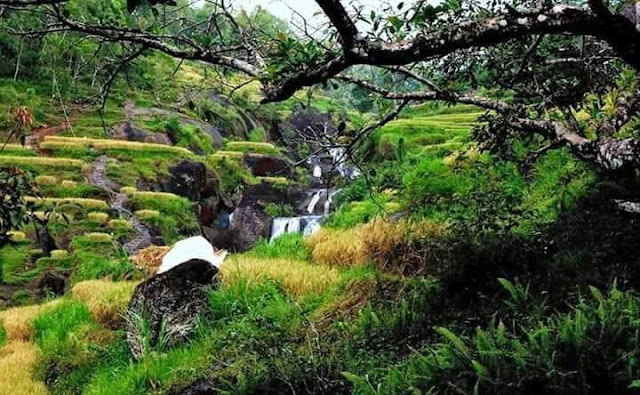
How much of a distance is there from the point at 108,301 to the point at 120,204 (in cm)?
1364

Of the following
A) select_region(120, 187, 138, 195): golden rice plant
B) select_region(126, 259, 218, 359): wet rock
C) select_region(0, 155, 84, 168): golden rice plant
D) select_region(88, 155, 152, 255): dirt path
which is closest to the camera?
select_region(126, 259, 218, 359): wet rock

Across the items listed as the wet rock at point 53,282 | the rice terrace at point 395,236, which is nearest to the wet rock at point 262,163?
the wet rock at point 53,282

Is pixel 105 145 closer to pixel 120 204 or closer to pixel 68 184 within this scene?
pixel 68 184

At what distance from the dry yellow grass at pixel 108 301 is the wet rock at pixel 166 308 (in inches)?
44.6

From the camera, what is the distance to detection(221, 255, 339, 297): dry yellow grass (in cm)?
743

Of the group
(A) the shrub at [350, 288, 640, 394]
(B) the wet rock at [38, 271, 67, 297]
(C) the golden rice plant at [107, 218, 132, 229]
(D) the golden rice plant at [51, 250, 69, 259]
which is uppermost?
(A) the shrub at [350, 288, 640, 394]

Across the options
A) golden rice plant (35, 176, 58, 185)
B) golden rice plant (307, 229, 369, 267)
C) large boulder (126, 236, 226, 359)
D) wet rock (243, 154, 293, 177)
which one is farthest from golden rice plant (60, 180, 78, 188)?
large boulder (126, 236, 226, 359)

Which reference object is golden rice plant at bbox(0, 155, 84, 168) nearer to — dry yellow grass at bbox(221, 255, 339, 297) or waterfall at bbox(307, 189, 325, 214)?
waterfall at bbox(307, 189, 325, 214)

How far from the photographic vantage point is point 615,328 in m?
3.57

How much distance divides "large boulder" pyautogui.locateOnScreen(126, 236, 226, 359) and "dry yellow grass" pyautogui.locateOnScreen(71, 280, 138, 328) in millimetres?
1135

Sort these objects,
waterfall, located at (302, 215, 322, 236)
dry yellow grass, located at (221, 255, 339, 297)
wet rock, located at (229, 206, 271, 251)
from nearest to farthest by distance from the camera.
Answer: dry yellow grass, located at (221, 255, 339, 297) → waterfall, located at (302, 215, 322, 236) → wet rock, located at (229, 206, 271, 251)

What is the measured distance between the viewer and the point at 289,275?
25.2ft

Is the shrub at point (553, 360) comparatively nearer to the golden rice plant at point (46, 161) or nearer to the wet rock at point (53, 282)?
the wet rock at point (53, 282)

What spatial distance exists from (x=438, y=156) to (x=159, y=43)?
7.37 meters
